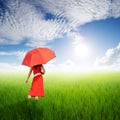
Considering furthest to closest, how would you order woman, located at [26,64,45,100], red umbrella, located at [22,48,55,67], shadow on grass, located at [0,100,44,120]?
woman, located at [26,64,45,100], red umbrella, located at [22,48,55,67], shadow on grass, located at [0,100,44,120]

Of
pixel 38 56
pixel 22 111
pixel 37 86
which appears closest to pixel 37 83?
pixel 37 86

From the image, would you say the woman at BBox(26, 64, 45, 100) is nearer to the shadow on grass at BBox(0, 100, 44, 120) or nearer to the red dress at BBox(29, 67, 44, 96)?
the red dress at BBox(29, 67, 44, 96)

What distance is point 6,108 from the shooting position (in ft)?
22.0

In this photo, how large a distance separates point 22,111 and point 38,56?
203 cm

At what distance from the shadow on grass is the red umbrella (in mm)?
1225

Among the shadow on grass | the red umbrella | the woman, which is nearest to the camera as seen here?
the shadow on grass

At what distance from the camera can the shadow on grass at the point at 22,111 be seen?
18.9 feet

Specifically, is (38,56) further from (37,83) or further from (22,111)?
(22,111)

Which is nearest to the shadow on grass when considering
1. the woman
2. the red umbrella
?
the woman

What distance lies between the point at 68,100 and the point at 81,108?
1.03 metres

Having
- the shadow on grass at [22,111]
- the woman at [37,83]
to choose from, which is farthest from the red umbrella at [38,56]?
the shadow on grass at [22,111]

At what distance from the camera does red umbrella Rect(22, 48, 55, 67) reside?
7.71 meters

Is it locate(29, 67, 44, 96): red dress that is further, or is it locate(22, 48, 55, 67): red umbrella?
locate(29, 67, 44, 96): red dress

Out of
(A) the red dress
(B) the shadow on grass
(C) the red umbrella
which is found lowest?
(B) the shadow on grass
